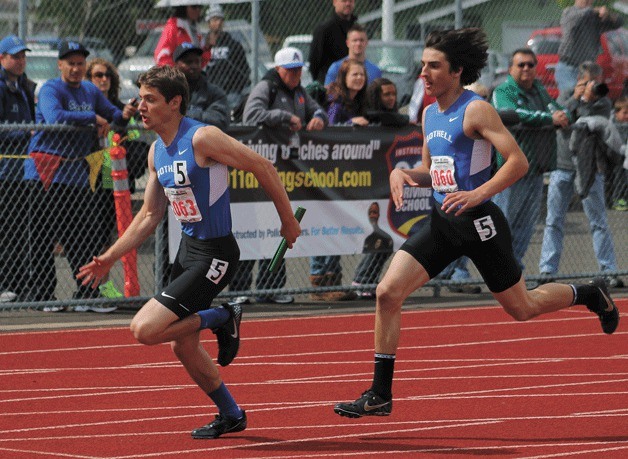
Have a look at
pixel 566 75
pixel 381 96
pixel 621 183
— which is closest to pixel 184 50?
pixel 381 96

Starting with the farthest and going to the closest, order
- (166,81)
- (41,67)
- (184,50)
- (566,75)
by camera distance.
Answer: (41,67) → (566,75) → (184,50) → (166,81)

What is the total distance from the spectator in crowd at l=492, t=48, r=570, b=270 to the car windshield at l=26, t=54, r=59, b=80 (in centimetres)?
978

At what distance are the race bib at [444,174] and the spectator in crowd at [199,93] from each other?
464 centimetres

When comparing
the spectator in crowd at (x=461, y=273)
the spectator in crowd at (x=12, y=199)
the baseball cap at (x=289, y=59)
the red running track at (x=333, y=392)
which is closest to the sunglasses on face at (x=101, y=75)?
the spectator in crowd at (x=12, y=199)

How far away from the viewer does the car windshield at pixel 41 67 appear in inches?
858

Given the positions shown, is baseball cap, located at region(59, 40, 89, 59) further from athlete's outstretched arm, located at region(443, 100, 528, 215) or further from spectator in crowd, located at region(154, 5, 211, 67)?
athlete's outstretched arm, located at region(443, 100, 528, 215)

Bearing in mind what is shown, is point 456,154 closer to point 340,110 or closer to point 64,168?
point 64,168

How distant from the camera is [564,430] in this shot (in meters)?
7.69

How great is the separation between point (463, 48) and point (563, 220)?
267 inches

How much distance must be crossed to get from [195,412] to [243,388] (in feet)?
3.05

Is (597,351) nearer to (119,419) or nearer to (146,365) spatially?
(146,365)

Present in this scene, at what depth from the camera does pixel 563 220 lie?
1438cm

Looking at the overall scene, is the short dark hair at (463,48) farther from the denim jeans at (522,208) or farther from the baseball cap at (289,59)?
the denim jeans at (522,208)

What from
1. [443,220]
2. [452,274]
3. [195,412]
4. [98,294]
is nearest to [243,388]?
[195,412]
